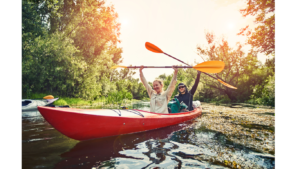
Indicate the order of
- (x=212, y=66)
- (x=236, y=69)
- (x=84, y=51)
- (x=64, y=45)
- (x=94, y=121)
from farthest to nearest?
1. (x=236, y=69)
2. (x=84, y=51)
3. (x=64, y=45)
4. (x=212, y=66)
5. (x=94, y=121)

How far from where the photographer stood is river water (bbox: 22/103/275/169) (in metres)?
1.98

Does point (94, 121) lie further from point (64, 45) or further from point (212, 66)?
point (64, 45)

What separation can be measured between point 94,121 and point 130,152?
2.64ft

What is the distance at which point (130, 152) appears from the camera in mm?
2395

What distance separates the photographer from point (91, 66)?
15289 mm

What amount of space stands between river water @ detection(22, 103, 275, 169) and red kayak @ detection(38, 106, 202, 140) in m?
0.15

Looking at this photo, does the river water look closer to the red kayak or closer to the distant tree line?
the red kayak

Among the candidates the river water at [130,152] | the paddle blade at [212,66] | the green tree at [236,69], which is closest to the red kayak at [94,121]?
the river water at [130,152]

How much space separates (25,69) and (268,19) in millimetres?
14648

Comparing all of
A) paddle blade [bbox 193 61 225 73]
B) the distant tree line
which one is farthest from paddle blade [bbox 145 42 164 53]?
the distant tree line

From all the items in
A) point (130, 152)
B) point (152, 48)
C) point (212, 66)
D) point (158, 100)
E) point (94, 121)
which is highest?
point (152, 48)

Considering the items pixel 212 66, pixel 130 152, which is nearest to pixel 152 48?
pixel 212 66

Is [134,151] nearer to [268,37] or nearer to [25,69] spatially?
[268,37]

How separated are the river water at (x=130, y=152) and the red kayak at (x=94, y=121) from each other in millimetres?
147
